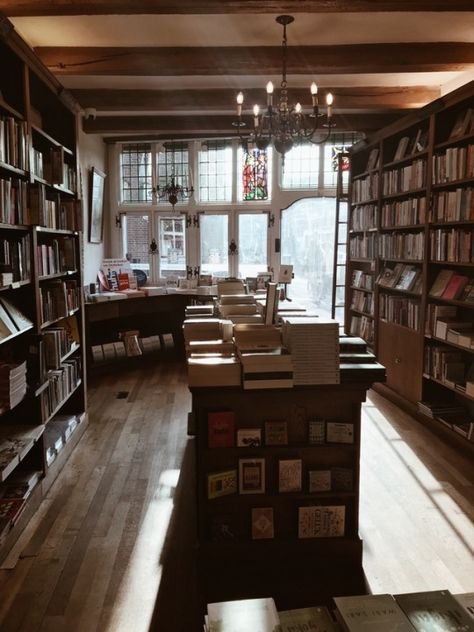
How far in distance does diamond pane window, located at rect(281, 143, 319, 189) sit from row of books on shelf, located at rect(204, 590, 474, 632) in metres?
7.60

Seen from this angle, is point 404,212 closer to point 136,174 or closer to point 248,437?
point 248,437

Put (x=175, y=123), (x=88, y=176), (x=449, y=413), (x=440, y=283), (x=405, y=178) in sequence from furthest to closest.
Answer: (x=88, y=176) → (x=175, y=123) → (x=405, y=178) → (x=440, y=283) → (x=449, y=413)

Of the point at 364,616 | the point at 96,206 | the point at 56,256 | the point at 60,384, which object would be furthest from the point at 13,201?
the point at 96,206

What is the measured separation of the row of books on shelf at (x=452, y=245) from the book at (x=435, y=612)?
11.0ft

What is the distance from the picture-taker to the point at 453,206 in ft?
14.8

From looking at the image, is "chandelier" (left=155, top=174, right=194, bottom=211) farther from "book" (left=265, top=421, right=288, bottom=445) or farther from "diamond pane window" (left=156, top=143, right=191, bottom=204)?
"book" (left=265, top=421, right=288, bottom=445)

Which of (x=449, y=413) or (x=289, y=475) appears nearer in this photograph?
(x=289, y=475)

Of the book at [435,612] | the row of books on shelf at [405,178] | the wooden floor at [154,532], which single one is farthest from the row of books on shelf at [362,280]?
the book at [435,612]

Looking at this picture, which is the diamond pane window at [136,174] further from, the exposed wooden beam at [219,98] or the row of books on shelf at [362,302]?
the row of books on shelf at [362,302]

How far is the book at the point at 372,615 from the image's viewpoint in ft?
4.28

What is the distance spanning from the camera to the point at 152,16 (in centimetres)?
398

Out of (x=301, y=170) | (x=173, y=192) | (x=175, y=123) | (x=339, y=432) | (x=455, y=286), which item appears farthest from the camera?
(x=301, y=170)

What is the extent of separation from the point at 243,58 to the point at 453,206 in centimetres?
222

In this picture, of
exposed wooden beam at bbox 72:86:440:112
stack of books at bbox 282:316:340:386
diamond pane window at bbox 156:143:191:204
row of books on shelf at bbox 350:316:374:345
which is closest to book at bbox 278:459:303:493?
stack of books at bbox 282:316:340:386
